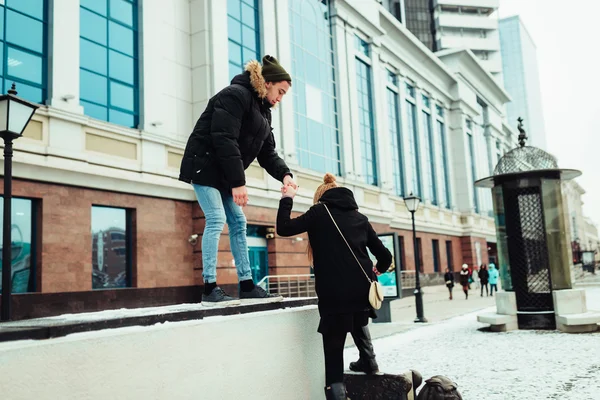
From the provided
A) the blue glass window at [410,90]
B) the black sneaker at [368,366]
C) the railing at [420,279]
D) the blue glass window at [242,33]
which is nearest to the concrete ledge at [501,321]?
the black sneaker at [368,366]

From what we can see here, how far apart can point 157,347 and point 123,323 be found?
232 mm

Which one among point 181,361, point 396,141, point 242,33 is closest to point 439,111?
point 396,141

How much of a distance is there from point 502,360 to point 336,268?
4840mm

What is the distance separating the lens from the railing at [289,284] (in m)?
19.9

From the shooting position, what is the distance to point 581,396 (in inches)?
207

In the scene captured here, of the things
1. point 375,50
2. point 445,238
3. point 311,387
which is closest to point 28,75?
point 311,387

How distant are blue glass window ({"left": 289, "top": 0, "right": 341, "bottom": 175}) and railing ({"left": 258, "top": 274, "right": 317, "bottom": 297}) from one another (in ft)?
16.4

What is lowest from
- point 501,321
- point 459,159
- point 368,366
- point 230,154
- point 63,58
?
point 501,321

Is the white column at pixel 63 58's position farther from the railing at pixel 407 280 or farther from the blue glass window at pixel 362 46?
Answer: the railing at pixel 407 280

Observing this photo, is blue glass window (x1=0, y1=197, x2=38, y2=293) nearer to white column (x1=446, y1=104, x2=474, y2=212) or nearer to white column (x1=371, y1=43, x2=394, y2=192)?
white column (x1=371, y1=43, x2=394, y2=192)

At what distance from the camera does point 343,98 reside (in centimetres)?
2716

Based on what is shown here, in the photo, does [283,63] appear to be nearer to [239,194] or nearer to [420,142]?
[239,194]

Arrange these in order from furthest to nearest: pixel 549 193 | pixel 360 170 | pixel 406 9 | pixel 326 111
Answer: pixel 406 9
pixel 360 170
pixel 326 111
pixel 549 193

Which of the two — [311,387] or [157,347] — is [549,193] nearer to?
[311,387]
